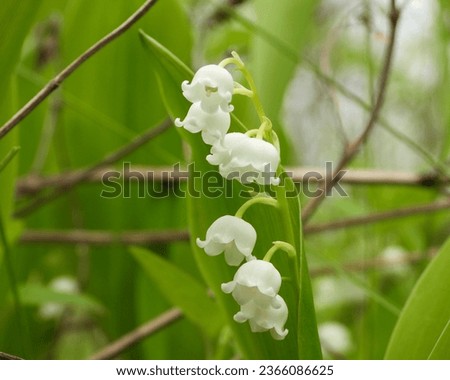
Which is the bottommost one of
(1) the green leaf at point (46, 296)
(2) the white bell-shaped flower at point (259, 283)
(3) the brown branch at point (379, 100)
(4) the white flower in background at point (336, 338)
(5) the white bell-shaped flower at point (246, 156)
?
(2) the white bell-shaped flower at point (259, 283)

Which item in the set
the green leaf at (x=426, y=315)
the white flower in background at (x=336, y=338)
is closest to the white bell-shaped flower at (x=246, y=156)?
the green leaf at (x=426, y=315)

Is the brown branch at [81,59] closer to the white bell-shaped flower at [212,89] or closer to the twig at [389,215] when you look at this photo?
the white bell-shaped flower at [212,89]

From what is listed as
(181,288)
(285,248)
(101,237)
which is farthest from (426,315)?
(101,237)

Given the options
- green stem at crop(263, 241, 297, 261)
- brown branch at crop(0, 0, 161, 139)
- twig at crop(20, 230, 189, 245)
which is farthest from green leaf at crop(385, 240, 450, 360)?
twig at crop(20, 230, 189, 245)

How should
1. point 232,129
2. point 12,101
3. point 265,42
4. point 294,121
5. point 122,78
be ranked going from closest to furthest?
point 232,129 → point 12,101 → point 265,42 → point 122,78 → point 294,121

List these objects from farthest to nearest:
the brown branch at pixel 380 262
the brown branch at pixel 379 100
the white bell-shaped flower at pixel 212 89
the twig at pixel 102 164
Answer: the brown branch at pixel 380 262 → the twig at pixel 102 164 → the brown branch at pixel 379 100 → the white bell-shaped flower at pixel 212 89

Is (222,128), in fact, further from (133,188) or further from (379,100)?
(133,188)
